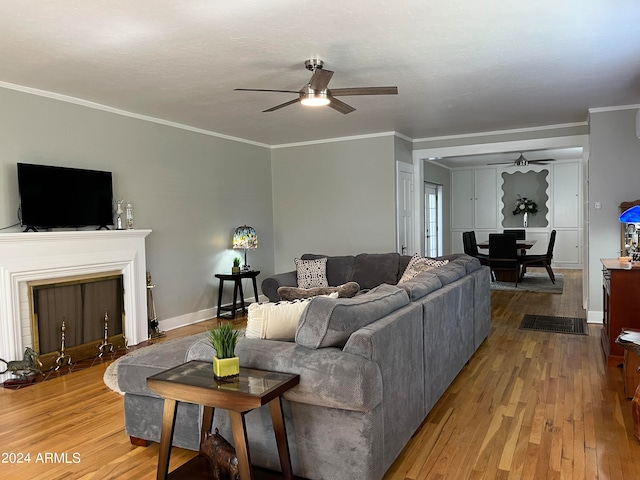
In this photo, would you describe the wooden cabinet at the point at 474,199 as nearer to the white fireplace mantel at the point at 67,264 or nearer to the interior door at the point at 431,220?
the interior door at the point at 431,220

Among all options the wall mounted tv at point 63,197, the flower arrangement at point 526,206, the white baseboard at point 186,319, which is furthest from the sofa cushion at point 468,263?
the flower arrangement at point 526,206

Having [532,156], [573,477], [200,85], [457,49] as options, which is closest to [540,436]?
[573,477]

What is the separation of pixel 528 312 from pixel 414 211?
2.24 m

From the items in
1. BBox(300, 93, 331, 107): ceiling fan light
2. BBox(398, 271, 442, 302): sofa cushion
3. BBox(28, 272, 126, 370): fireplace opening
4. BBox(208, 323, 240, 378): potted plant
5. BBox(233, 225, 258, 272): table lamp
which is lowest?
BBox(28, 272, 126, 370): fireplace opening

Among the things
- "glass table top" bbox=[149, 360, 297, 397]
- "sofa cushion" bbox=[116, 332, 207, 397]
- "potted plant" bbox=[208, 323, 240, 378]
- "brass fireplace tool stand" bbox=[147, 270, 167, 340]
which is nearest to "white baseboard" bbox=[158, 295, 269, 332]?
"brass fireplace tool stand" bbox=[147, 270, 167, 340]

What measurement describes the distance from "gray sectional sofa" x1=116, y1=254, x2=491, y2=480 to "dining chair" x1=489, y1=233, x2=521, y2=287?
18.6 ft

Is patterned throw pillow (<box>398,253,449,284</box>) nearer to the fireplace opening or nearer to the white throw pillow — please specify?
the white throw pillow

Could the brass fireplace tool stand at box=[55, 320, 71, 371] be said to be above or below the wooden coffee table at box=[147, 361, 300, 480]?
below

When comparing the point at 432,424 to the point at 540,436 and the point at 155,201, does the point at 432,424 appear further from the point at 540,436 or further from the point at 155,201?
the point at 155,201

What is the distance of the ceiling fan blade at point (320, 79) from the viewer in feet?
11.1

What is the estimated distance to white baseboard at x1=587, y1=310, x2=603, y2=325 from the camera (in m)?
5.45

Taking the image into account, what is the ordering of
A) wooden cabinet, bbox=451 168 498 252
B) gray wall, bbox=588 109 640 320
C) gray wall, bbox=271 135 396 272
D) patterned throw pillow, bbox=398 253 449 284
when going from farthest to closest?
wooden cabinet, bbox=451 168 498 252, gray wall, bbox=271 135 396 272, gray wall, bbox=588 109 640 320, patterned throw pillow, bbox=398 253 449 284

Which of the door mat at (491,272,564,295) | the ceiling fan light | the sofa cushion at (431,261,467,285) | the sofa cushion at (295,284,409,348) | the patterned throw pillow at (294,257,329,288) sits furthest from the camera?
the door mat at (491,272,564,295)

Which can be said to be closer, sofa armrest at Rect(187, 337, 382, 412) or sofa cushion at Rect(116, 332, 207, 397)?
sofa armrest at Rect(187, 337, 382, 412)
